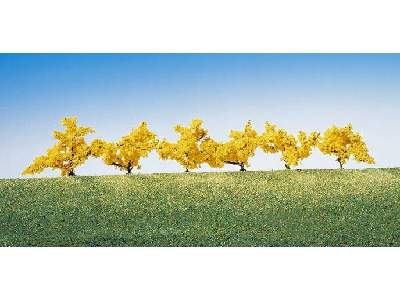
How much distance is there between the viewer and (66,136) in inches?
635

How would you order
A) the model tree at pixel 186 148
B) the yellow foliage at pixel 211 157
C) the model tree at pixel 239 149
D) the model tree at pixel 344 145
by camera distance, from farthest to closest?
the yellow foliage at pixel 211 157 < the model tree at pixel 239 149 < the model tree at pixel 186 148 < the model tree at pixel 344 145

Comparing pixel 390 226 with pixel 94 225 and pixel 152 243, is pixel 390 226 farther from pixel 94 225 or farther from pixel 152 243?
pixel 94 225

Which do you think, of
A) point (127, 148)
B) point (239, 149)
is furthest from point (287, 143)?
point (127, 148)

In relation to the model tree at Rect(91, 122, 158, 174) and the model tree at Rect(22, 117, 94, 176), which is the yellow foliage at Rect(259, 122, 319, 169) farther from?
the model tree at Rect(22, 117, 94, 176)

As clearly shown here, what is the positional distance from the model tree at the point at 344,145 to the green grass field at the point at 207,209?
3.02 ft

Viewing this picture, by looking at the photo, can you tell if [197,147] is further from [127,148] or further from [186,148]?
[127,148]

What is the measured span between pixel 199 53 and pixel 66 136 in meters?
4.69

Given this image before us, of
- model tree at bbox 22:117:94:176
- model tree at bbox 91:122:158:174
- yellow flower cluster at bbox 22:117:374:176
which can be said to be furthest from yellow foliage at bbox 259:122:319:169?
model tree at bbox 22:117:94:176

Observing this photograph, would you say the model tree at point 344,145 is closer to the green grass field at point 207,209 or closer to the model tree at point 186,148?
the green grass field at point 207,209

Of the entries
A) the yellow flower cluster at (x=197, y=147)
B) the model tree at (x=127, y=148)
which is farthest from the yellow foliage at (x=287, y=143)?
the model tree at (x=127, y=148)

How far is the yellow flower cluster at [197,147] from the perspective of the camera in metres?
15.8

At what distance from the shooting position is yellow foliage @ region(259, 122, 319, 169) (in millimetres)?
16000

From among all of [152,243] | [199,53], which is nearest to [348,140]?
[199,53]

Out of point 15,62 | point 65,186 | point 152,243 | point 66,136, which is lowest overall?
point 152,243
